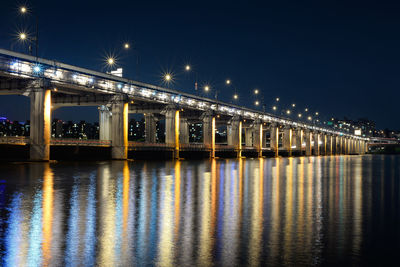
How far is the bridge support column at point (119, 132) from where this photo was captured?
2371 inches

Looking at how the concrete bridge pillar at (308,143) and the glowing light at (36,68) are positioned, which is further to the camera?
the concrete bridge pillar at (308,143)

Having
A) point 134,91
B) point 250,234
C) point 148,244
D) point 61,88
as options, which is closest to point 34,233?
point 148,244

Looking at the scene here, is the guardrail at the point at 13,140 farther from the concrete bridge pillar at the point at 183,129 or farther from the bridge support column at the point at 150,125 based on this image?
the concrete bridge pillar at the point at 183,129

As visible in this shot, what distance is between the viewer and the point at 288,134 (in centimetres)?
14100

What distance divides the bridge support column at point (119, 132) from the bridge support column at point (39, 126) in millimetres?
12986

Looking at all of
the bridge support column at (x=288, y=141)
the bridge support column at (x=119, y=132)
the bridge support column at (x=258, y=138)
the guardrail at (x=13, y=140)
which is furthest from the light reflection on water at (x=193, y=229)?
the bridge support column at (x=288, y=141)

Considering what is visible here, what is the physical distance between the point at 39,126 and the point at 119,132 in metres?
14.4

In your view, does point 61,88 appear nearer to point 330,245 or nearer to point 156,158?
point 156,158

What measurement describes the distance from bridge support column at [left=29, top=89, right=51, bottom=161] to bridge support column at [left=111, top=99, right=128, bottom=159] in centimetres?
1299

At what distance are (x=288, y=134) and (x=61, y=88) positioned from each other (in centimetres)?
9515

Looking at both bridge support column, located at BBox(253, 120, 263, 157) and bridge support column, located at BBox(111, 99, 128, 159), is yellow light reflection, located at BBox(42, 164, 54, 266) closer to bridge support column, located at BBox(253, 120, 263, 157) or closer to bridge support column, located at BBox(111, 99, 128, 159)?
bridge support column, located at BBox(111, 99, 128, 159)

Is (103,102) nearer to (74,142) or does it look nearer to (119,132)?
(119,132)

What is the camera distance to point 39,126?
4741cm

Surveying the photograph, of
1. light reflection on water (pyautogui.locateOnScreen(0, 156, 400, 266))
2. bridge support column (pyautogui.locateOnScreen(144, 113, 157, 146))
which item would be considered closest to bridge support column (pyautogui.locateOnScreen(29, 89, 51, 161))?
light reflection on water (pyautogui.locateOnScreen(0, 156, 400, 266))
